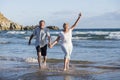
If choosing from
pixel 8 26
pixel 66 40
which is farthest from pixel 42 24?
pixel 8 26

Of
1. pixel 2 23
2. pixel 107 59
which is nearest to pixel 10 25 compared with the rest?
A: pixel 2 23

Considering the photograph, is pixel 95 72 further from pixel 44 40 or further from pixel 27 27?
pixel 27 27

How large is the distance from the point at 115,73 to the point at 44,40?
8.63 feet

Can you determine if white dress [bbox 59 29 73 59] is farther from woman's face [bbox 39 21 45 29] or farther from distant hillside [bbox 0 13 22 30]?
distant hillside [bbox 0 13 22 30]

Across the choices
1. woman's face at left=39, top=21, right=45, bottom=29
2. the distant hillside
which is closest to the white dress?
woman's face at left=39, top=21, right=45, bottom=29

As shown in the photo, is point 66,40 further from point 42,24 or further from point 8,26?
point 8,26

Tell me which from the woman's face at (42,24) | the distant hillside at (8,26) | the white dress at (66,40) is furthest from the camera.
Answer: the distant hillside at (8,26)

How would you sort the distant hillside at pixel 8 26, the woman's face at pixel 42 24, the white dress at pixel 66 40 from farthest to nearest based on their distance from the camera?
the distant hillside at pixel 8 26
the woman's face at pixel 42 24
the white dress at pixel 66 40

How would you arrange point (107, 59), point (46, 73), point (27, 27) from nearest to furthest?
point (46, 73), point (107, 59), point (27, 27)

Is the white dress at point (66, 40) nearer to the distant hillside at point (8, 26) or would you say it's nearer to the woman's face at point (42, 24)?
the woman's face at point (42, 24)

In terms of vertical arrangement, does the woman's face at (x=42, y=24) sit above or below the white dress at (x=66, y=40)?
above

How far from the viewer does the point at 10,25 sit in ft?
413

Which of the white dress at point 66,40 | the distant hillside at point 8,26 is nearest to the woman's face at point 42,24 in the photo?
the white dress at point 66,40

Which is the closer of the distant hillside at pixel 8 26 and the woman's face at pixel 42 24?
the woman's face at pixel 42 24
